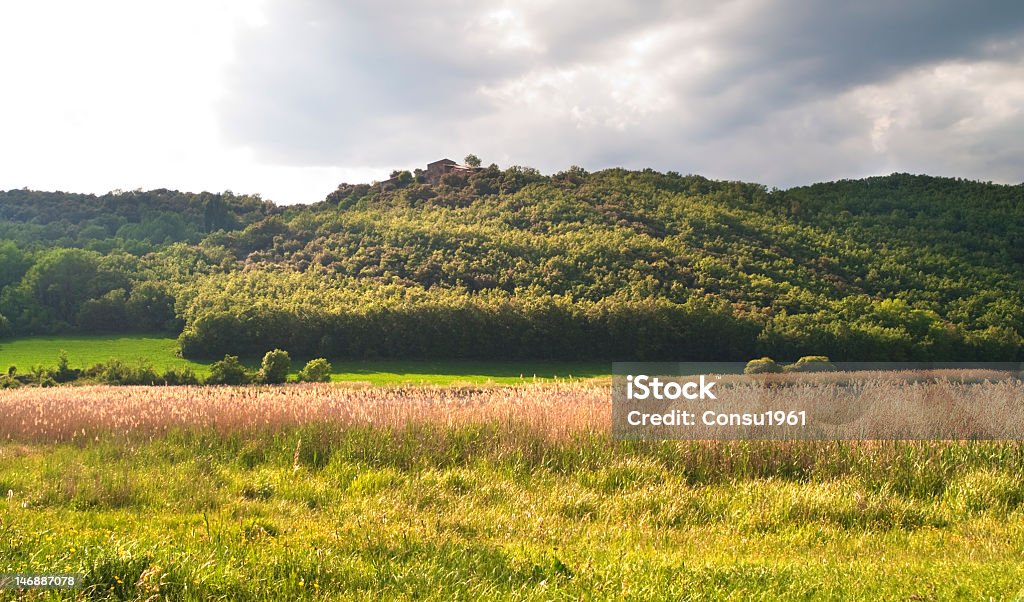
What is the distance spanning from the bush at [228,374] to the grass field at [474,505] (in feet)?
51.9

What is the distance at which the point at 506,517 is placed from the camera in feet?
21.8

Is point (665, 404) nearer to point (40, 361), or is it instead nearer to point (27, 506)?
point (27, 506)

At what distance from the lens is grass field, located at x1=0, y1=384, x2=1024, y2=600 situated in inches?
184

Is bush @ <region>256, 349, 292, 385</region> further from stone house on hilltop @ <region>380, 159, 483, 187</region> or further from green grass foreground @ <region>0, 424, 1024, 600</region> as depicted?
stone house on hilltop @ <region>380, 159, 483, 187</region>

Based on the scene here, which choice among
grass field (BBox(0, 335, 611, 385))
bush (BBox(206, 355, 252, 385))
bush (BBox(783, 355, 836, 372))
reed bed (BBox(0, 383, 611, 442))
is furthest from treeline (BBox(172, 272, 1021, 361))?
reed bed (BBox(0, 383, 611, 442))

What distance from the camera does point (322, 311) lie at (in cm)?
4950

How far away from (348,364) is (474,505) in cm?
4070

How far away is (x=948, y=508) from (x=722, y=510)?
2.63 metres

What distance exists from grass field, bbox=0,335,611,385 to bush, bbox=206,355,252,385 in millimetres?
8393

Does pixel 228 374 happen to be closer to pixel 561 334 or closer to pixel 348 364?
pixel 348 364

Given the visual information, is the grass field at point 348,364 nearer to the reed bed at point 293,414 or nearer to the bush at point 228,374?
the bush at point 228,374

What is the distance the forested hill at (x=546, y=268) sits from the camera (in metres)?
47.2

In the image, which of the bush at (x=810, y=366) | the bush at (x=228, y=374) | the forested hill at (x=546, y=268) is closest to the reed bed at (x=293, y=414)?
the bush at (x=228, y=374)

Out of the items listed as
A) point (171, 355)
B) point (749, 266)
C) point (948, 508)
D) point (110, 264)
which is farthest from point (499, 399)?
point (110, 264)
